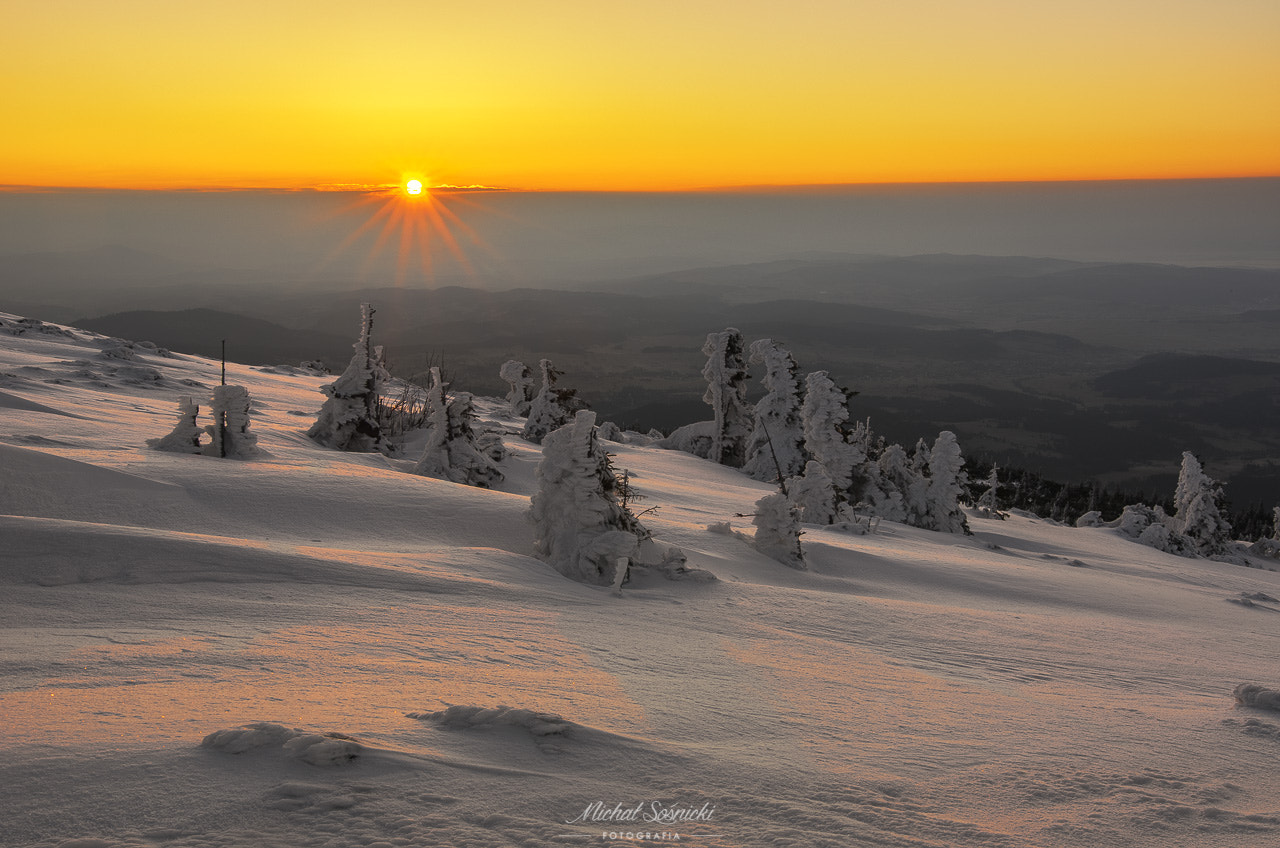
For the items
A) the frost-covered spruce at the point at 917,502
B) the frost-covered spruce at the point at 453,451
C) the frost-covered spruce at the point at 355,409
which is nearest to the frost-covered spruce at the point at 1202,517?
the frost-covered spruce at the point at 917,502

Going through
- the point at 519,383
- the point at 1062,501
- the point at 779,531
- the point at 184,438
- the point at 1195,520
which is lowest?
the point at 1062,501

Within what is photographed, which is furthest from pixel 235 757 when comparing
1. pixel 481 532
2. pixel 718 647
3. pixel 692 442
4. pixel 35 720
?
pixel 692 442

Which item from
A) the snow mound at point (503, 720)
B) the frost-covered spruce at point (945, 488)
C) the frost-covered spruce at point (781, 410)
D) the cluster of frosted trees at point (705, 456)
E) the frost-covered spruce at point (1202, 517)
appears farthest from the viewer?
the frost-covered spruce at point (781, 410)

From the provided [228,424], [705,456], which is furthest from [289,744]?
[705,456]

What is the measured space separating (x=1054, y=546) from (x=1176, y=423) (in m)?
160

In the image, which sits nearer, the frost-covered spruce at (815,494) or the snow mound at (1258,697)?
the snow mound at (1258,697)

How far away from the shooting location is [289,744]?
2.97m

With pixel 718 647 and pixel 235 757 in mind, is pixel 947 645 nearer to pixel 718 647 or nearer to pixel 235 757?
pixel 718 647

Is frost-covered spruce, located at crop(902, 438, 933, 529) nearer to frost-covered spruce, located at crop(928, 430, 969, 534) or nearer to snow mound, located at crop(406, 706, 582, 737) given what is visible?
frost-covered spruce, located at crop(928, 430, 969, 534)

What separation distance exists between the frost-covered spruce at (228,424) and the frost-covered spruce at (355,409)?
451 centimetres

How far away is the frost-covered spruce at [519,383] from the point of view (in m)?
38.4

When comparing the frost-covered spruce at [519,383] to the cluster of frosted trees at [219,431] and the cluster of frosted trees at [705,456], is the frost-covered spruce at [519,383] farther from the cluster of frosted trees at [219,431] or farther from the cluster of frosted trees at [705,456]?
the cluster of frosted trees at [219,431]

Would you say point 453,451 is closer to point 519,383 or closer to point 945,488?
point 945,488

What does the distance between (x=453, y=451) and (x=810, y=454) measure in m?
19.0
